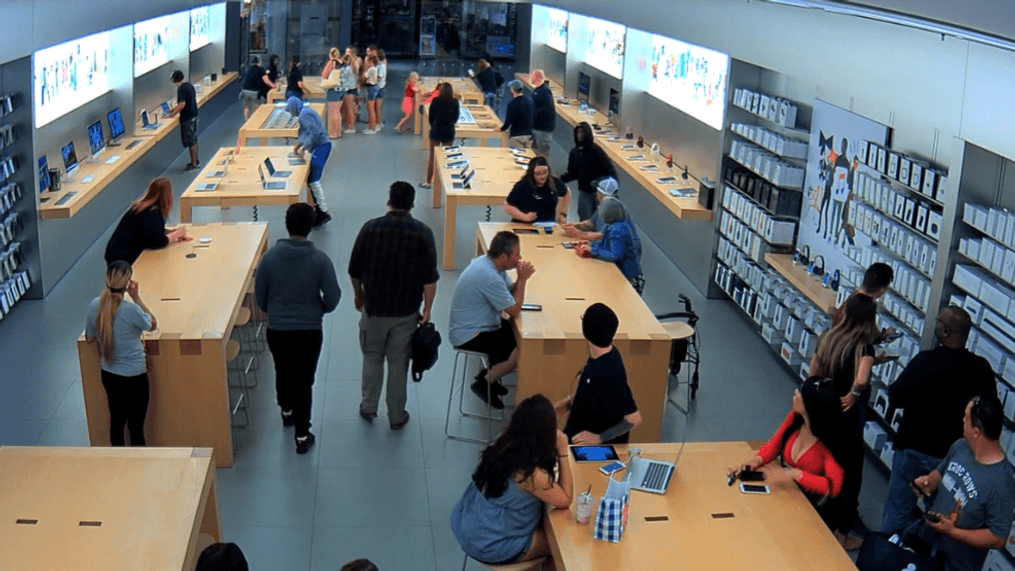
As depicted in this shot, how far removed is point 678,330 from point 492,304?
56.2 inches

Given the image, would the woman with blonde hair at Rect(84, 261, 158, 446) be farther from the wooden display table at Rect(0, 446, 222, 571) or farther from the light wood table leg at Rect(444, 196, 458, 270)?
the light wood table leg at Rect(444, 196, 458, 270)

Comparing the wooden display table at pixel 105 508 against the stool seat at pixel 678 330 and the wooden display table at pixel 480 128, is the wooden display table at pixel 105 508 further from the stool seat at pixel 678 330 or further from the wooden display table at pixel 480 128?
the wooden display table at pixel 480 128

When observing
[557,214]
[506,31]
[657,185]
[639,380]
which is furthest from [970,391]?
[506,31]

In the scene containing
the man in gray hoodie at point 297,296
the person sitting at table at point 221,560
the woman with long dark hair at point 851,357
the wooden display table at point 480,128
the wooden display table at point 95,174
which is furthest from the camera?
the wooden display table at point 480,128

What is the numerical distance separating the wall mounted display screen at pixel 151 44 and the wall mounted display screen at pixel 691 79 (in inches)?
252

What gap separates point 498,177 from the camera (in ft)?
34.6

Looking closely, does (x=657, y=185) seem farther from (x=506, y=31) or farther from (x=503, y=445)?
(x=506, y=31)

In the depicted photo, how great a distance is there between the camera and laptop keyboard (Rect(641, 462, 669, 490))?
4539 millimetres

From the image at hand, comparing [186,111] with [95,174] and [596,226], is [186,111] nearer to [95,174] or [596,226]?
[95,174]

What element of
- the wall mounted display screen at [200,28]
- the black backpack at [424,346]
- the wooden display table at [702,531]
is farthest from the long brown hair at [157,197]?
the wall mounted display screen at [200,28]

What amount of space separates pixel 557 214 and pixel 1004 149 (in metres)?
4.82

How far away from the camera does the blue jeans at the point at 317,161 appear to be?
10.9 meters

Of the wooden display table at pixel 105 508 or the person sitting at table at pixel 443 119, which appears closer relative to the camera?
the wooden display table at pixel 105 508

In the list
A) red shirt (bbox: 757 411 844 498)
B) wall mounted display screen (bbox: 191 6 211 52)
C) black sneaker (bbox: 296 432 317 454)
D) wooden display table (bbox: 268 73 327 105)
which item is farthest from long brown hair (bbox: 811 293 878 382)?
wall mounted display screen (bbox: 191 6 211 52)
